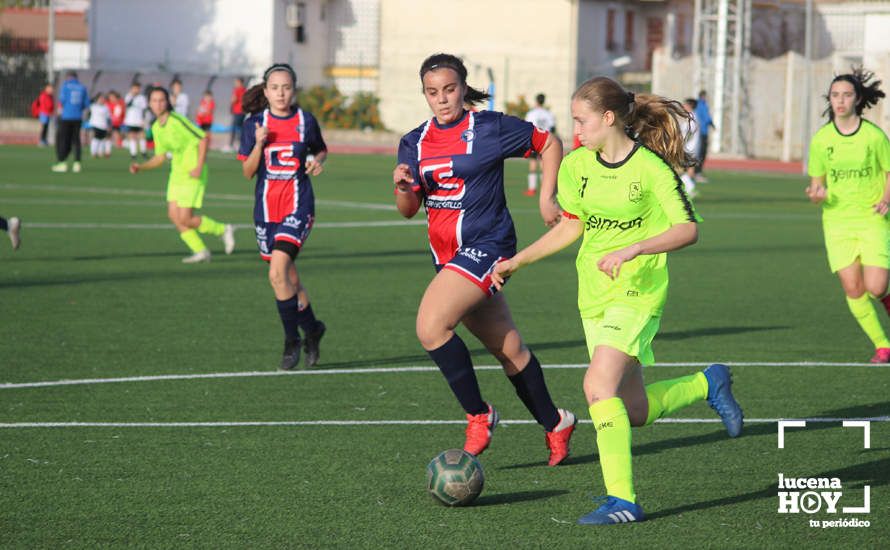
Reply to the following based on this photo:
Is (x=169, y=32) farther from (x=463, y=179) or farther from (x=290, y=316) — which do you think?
(x=463, y=179)

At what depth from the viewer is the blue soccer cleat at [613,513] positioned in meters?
5.75

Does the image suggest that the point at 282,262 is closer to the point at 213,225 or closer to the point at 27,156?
the point at 213,225

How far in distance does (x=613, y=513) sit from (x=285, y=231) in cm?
476

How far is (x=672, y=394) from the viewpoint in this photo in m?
6.68

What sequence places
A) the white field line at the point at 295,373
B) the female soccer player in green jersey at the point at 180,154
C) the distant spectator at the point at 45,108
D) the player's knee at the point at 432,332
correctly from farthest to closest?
the distant spectator at the point at 45,108
the female soccer player in green jersey at the point at 180,154
the white field line at the point at 295,373
the player's knee at the point at 432,332

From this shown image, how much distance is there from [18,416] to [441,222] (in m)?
2.74

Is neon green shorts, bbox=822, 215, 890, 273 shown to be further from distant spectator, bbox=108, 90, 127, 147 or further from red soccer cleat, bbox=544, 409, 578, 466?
distant spectator, bbox=108, 90, 127, 147

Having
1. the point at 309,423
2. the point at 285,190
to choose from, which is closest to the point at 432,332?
the point at 309,423

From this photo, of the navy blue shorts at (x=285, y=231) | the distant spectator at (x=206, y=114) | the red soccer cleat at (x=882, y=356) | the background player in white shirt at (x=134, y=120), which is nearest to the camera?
the navy blue shorts at (x=285, y=231)

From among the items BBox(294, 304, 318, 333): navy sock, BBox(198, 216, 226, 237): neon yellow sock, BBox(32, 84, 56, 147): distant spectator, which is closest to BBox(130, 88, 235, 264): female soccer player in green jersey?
BBox(198, 216, 226, 237): neon yellow sock

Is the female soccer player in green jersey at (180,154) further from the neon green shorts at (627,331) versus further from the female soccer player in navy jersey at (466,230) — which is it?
the neon green shorts at (627,331)

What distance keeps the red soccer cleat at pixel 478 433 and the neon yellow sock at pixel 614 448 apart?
1.19m

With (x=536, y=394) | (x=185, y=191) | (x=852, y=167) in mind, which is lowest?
(x=536, y=394)

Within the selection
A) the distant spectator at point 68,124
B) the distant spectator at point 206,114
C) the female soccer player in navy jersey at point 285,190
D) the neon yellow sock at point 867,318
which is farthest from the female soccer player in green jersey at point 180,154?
the distant spectator at point 206,114
